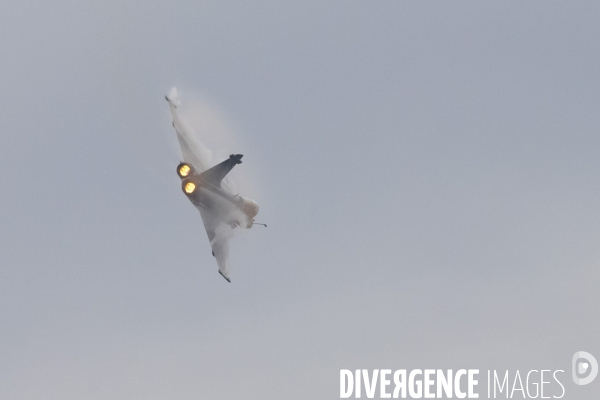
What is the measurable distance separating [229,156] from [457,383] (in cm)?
3232

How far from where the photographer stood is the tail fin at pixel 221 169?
10662 cm

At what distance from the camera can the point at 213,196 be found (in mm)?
109438

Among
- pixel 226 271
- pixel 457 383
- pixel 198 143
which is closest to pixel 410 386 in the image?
pixel 457 383

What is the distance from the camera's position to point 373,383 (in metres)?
105

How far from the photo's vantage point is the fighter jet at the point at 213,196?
107 meters

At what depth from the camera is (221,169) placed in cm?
10700

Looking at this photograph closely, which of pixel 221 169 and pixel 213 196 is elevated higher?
pixel 221 169

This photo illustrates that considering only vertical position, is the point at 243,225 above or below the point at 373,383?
above

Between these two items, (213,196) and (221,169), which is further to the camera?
(213,196)

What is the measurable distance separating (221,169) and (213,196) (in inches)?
151

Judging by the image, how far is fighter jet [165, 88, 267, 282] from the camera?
350 ft

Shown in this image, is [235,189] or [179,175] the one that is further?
[235,189]

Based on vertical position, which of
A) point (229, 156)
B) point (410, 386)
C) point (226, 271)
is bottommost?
point (410, 386)

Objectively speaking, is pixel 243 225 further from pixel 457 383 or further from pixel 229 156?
pixel 457 383
